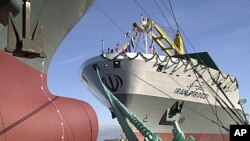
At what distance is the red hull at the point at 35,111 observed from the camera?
540 cm

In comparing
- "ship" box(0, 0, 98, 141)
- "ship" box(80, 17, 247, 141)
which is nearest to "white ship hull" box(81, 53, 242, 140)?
"ship" box(80, 17, 247, 141)

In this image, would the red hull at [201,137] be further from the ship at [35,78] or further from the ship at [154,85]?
the ship at [35,78]

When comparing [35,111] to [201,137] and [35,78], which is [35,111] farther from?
[201,137]

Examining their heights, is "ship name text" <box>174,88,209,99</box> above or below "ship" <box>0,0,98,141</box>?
below

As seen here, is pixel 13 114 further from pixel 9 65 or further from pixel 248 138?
pixel 248 138

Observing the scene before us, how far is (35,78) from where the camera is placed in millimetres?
7148

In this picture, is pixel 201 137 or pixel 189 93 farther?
pixel 201 137

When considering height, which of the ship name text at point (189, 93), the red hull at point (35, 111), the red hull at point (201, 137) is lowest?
the red hull at point (201, 137)

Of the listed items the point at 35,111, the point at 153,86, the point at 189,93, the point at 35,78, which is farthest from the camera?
the point at 189,93

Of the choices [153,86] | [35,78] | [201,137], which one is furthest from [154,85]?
[35,78]

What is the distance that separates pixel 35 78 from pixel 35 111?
1.17 m

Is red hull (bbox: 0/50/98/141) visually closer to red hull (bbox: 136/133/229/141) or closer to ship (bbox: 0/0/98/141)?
ship (bbox: 0/0/98/141)

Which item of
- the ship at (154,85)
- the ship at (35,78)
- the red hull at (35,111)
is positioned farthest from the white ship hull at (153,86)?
the red hull at (35,111)

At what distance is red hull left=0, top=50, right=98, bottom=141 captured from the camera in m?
5.40
